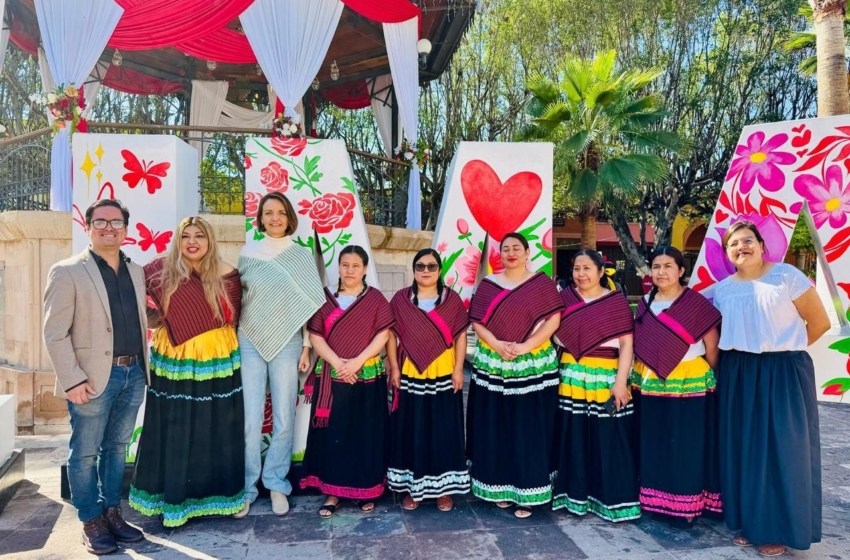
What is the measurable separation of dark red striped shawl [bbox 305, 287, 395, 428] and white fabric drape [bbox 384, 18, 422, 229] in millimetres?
4342

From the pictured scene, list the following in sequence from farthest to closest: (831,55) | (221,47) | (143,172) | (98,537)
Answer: (221,47) → (831,55) → (143,172) → (98,537)

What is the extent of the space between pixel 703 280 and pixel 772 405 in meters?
0.93

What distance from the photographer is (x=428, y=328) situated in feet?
10.2

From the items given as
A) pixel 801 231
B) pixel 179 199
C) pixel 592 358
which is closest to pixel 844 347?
pixel 592 358

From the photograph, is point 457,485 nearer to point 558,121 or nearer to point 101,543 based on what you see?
point 101,543

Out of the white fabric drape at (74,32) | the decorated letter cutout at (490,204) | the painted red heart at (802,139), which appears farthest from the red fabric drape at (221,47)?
the painted red heart at (802,139)

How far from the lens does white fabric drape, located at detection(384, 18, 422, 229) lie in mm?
7355

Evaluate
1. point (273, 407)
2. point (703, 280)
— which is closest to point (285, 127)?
point (273, 407)

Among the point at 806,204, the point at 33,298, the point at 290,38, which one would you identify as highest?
the point at 290,38

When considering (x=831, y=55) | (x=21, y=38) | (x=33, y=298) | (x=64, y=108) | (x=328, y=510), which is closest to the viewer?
(x=328, y=510)

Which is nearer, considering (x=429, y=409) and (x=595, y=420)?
(x=595, y=420)

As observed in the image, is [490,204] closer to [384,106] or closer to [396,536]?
[396,536]

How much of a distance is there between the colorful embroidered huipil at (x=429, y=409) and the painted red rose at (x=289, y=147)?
1389 millimetres

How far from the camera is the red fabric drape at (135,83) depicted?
922 centimetres
